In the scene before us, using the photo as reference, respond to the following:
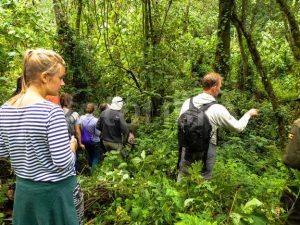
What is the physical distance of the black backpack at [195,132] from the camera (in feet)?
15.5

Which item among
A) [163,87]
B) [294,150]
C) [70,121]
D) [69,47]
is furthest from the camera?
[69,47]

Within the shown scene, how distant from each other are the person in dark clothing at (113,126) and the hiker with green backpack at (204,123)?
10.3ft

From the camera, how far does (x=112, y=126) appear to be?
7.93 metres

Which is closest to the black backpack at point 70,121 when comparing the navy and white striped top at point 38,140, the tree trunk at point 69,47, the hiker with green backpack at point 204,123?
the hiker with green backpack at point 204,123

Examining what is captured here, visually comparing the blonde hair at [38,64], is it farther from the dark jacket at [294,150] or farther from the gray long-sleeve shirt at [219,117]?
the dark jacket at [294,150]

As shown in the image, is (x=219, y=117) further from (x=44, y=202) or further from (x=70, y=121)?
(x=70, y=121)

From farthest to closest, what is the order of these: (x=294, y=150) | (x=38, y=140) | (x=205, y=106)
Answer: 1. (x=205, y=106)
2. (x=294, y=150)
3. (x=38, y=140)

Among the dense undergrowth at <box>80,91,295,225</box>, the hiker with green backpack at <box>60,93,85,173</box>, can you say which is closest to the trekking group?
the dense undergrowth at <box>80,91,295,225</box>

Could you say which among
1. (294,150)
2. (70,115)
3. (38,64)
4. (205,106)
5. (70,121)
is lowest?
(70,121)

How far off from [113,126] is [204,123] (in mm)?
3533

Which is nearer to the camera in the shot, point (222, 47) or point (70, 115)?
point (70, 115)

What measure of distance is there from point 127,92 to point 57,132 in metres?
8.52

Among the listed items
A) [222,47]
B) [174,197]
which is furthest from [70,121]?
[222,47]

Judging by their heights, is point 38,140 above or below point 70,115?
above
